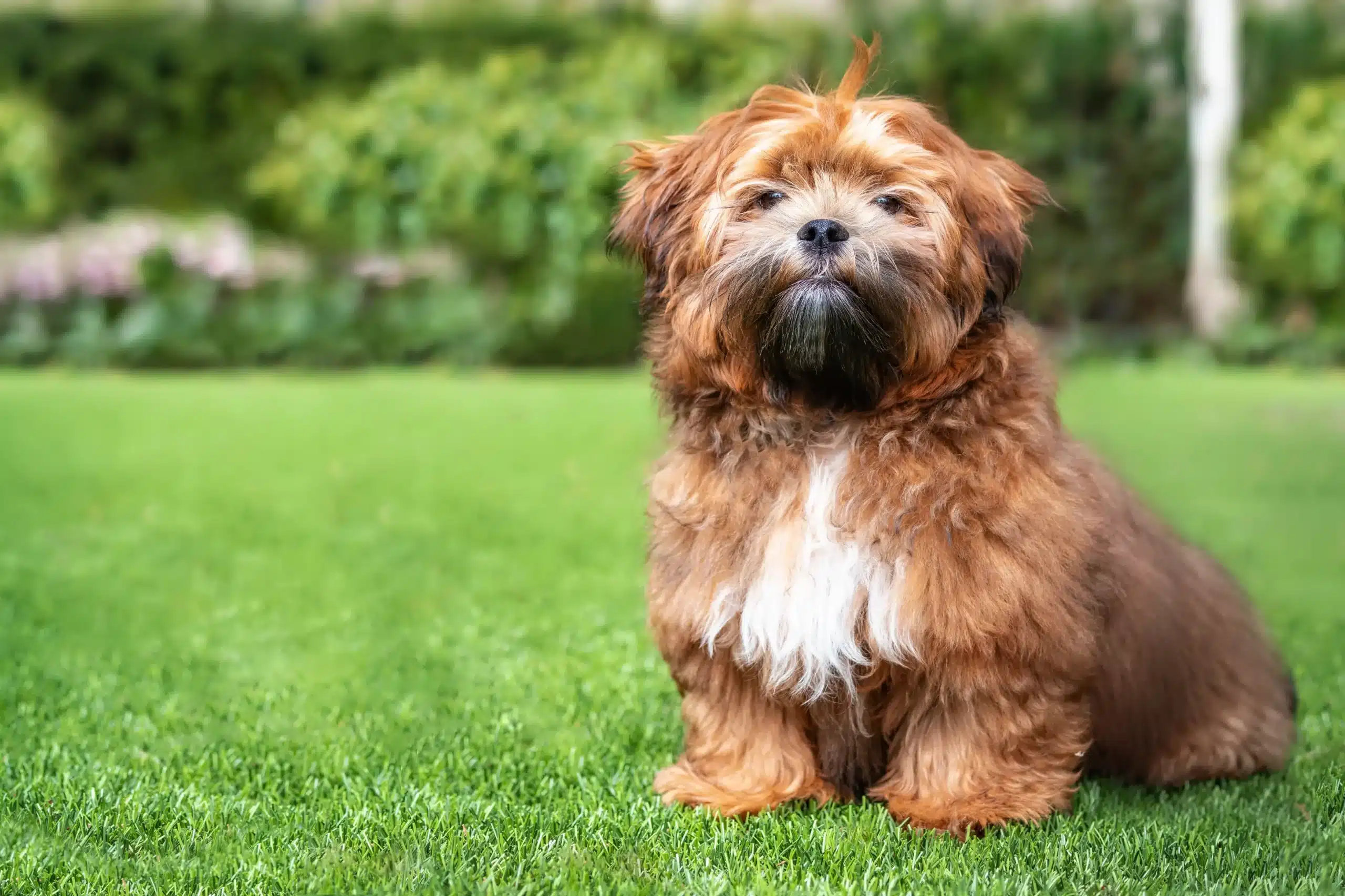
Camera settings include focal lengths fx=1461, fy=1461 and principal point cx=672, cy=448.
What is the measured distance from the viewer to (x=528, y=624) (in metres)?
5.23

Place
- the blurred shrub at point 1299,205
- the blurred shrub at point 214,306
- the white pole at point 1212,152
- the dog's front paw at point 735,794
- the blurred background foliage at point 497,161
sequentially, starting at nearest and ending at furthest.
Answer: the dog's front paw at point 735,794 → the blurred shrub at point 214,306 → the blurred background foliage at point 497,161 → the blurred shrub at point 1299,205 → the white pole at point 1212,152

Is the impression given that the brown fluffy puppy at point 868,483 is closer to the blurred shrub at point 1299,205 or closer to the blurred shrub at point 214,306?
the blurred shrub at point 214,306

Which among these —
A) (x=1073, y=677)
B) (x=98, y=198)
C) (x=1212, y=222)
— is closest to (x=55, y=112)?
(x=98, y=198)

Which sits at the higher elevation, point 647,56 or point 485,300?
point 647,56

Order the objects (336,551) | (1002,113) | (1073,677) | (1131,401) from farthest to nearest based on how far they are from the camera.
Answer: (1002,113), (1131,401), (336,551), (1073,677)

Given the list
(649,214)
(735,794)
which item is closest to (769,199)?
(649,214)

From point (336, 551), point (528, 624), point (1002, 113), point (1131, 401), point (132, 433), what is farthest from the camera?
point (1002, 113)

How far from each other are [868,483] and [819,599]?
0.88ft

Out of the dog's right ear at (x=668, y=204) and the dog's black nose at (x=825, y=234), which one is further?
the dog's right ear at (x=668, y=204)

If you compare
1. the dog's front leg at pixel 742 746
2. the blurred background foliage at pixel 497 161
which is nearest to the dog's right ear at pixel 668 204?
the dog's front leg at pixel 742 746

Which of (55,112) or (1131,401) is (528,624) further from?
(55,112)

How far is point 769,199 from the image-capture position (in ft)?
10.4

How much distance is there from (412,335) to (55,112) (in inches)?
136

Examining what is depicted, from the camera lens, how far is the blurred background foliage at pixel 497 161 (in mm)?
11133
